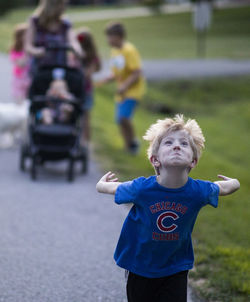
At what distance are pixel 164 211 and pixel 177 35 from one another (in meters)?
29.7

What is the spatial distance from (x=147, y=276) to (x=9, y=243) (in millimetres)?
2199

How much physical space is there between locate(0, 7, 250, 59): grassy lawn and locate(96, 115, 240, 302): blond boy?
66.2ft

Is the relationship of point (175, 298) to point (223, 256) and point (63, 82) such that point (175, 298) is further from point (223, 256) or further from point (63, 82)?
point (63, 82)

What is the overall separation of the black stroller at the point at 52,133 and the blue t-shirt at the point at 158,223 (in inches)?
159

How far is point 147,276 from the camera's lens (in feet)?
10.3

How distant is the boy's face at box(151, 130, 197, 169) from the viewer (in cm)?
302

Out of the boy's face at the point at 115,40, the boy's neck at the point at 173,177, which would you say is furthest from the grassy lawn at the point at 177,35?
the boy's neck at the point at 173,177

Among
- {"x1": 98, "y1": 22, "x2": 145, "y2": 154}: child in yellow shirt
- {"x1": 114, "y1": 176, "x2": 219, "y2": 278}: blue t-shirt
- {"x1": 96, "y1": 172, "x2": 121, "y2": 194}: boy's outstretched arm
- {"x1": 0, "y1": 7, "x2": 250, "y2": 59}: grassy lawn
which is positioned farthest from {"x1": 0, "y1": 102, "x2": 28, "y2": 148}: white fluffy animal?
{"x1": 0, "y1": 7, "x2": 250, "y2": 59}: grassy lawn

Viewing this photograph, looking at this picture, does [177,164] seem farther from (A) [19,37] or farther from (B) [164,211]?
(A) [19,37]

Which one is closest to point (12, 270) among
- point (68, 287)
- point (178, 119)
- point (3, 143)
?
point (68, 287)

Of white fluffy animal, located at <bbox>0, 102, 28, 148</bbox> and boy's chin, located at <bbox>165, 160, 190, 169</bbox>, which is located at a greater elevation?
boy's chin, located at <bbox>165, 160, 190, 169</bbox>

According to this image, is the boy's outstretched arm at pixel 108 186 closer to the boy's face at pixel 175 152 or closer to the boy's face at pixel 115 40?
the boy's face at pixel 175 152

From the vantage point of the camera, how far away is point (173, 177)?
3.06 metres

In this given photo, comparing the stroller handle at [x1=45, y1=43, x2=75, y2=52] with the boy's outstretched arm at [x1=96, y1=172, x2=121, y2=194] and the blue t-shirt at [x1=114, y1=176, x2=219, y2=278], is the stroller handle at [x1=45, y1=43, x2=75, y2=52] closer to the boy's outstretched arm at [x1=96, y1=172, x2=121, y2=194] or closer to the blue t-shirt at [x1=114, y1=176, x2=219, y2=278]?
the boy's outstretched arm at [x1=96, y1=172, x2=121, y2=194]
